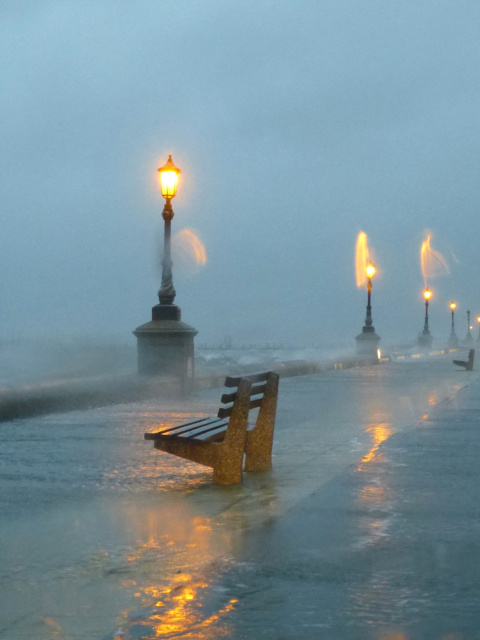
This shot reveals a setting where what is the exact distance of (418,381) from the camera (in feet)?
99.2

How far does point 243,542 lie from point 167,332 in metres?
15.3

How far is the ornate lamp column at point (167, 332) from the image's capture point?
21703mm

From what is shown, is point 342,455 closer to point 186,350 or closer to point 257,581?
point 257,581

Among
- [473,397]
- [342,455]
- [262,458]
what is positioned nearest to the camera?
[262,458]

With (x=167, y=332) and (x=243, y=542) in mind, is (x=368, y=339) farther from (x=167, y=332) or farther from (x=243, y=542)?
(x=243, y=542)

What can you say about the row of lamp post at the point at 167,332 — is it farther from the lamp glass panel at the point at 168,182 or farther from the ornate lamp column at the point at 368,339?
the ornate lamp column at the point at 368,339

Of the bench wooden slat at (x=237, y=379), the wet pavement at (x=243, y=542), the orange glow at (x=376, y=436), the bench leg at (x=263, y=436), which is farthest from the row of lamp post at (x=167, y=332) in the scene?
the bench wooden slat at (x=237, y=379)

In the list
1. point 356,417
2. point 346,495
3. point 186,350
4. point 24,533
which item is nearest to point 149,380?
point 186,350

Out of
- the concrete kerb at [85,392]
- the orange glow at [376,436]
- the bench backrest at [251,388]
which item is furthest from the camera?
the concrete kerb at [85,392]

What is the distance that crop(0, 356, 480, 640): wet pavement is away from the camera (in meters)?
4.85

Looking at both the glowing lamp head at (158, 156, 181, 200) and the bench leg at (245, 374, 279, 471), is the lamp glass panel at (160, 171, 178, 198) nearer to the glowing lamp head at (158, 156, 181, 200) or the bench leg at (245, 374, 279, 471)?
the glowing lamp head at (158, 156, 181, 200)

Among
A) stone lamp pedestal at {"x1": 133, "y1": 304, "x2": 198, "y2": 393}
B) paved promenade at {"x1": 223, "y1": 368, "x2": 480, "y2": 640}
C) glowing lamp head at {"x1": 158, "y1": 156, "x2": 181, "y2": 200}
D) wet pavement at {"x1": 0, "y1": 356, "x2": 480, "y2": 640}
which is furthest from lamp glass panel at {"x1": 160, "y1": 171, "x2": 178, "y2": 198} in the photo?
paved promenade at {"x1": 223, "y1": 368, "x2": 480, "y2": 640}

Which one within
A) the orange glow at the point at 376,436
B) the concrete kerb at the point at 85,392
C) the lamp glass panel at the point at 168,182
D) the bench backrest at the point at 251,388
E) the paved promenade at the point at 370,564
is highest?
the lamp glass panel at the point at 168,182

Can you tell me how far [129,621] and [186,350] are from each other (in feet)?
57.6
